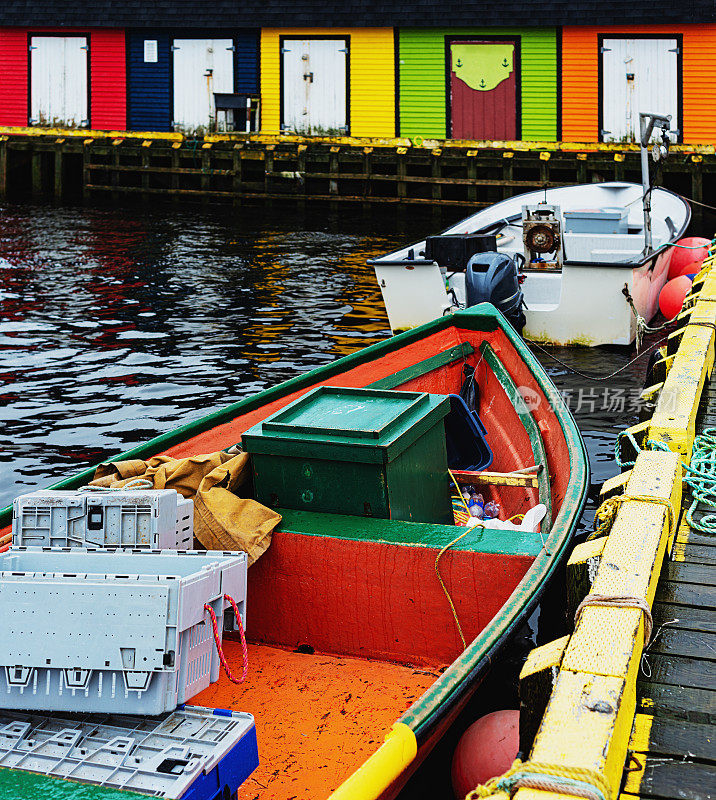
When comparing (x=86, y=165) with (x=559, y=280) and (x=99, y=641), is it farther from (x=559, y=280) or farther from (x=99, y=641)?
(x=99, y=641)

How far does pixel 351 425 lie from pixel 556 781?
9.29 feet

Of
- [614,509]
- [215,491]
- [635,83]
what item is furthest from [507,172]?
[614,509]

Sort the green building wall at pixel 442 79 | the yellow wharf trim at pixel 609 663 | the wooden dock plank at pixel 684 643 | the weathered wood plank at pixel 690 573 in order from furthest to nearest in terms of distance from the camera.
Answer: the green building wall at pixel 442 79 → the weathered wood plank at pixel 690 573 → the wooden dock plank at pixel 684 643 → the yellow wharf trim at pixel 609 663

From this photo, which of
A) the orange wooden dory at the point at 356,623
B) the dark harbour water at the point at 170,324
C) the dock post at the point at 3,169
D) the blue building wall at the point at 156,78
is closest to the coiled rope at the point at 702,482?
the orange wooden dory at the point at 356,623

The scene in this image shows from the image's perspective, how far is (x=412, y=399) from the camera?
18.5 feet

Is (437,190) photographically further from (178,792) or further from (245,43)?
(178,792)

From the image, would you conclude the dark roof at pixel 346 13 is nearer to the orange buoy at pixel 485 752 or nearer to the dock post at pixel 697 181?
the dock post at pixel 697 181

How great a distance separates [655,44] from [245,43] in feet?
33.8

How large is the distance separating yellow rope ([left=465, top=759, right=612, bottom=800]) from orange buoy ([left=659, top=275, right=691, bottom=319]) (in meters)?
11.7

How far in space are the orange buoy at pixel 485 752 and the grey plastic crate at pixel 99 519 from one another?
1.48 metres

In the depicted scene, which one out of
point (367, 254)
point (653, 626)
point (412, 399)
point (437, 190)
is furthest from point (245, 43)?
point (653, 626)

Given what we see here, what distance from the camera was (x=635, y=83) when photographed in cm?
2400

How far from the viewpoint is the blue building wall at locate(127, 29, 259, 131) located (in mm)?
26250

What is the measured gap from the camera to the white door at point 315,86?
2558cm
